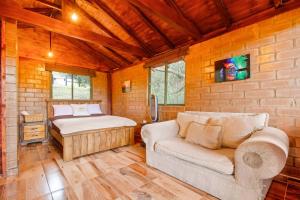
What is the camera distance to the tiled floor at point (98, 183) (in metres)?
1.64

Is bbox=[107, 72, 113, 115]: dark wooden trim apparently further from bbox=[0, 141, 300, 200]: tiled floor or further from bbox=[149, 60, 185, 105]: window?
bbox=[0, 141, 300, 200]: tiled floor

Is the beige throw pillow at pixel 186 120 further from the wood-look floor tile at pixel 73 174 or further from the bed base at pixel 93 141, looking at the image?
the wood-look floor tile at pixel 73 174

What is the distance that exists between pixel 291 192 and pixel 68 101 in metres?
5.30

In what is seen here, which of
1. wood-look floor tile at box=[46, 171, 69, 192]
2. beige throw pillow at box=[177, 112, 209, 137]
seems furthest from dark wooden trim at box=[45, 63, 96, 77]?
beige throw pillow at box=[177, 112, 209, 137]

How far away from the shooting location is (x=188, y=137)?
7.09ft

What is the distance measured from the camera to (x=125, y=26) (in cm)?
344

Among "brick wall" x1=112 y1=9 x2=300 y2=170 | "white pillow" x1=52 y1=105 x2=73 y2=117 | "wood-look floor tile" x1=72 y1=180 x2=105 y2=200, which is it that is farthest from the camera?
"white pillow" x1=52 y1=105 x2=73 y2=117

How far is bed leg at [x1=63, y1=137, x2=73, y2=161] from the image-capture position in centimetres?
258

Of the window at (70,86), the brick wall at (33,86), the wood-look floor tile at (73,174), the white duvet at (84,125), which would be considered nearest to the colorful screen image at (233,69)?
the white duvet at (84,125)

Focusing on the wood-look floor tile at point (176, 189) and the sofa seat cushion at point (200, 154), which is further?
the wood-look floor tile at point (176, 189)

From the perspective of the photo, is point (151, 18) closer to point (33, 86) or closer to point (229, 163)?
point (229, 163)

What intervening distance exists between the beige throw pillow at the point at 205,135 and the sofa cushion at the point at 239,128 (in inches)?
4.0

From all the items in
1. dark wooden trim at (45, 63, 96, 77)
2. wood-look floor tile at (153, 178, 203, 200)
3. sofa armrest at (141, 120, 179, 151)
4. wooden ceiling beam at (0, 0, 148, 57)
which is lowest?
wood-look floor tile at (153, 178, 203, 200)

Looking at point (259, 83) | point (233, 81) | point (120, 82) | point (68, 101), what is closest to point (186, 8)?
point (233, 81)
